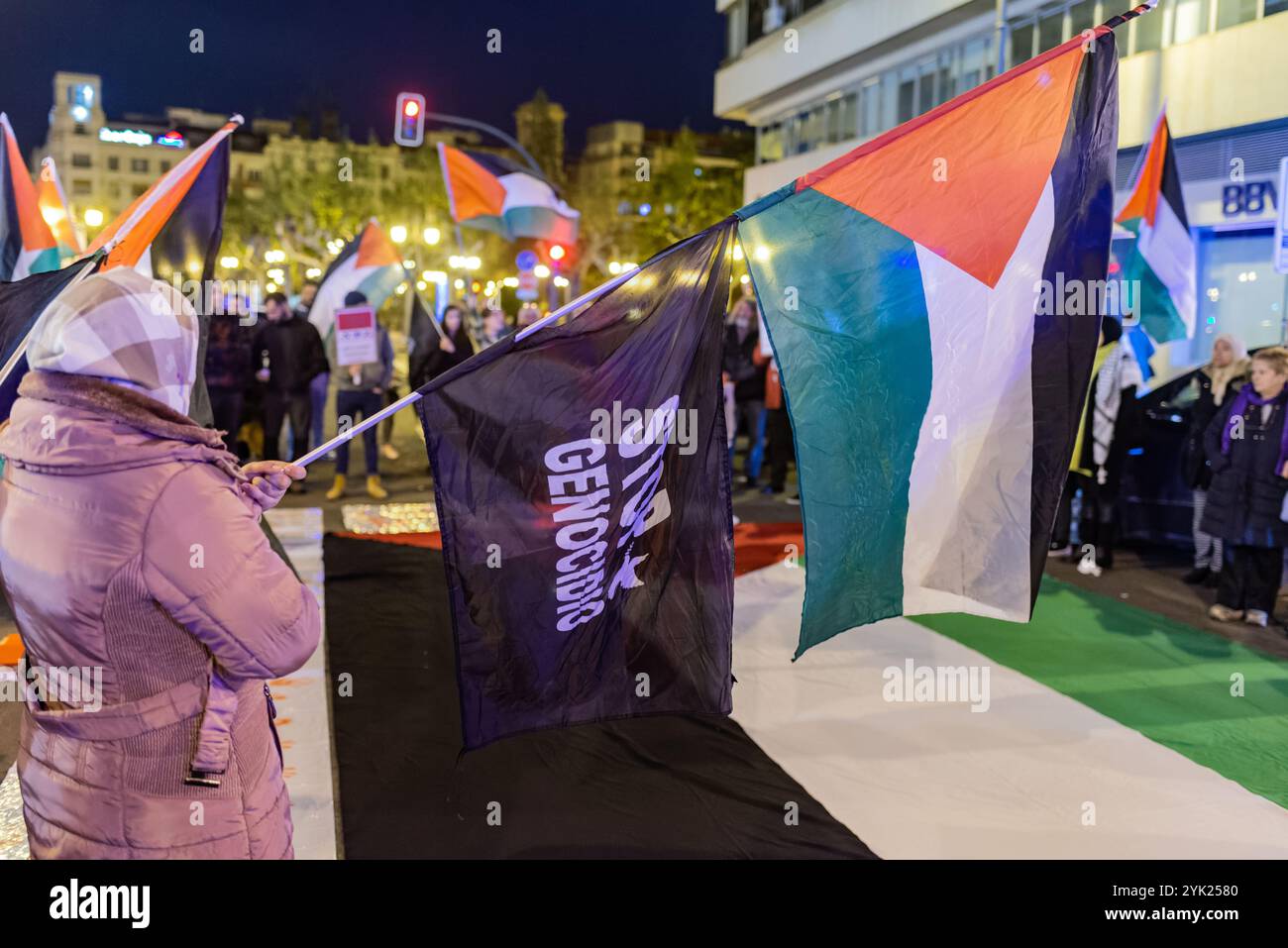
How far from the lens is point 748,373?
44.7 ft

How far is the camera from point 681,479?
157 inches

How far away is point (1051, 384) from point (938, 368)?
1.52 feet

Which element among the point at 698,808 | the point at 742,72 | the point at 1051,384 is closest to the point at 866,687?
the point at 698,808

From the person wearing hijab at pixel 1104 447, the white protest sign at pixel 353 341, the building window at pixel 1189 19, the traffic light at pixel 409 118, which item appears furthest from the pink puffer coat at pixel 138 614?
the traffic light at pixel 409 118

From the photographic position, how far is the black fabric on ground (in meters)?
4.29

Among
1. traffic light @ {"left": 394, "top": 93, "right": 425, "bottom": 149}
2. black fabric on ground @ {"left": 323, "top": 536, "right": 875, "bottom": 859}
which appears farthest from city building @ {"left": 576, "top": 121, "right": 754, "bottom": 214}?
black fabric on ground @ {"left": 323, "top": 536, "right": 875, "bottom": 859}

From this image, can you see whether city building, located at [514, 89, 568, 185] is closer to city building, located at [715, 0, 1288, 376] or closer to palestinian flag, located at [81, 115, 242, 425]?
city building, located at [715, 0, 1288, 376]

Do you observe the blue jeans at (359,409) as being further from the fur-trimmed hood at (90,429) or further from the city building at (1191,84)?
the fur-trimmed hood at (90,429)

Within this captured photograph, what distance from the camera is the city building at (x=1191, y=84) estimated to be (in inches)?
611

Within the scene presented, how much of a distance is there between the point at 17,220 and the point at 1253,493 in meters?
9.25

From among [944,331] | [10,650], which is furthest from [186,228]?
[944,331]

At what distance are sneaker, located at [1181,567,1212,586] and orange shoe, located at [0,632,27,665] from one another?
321 inches

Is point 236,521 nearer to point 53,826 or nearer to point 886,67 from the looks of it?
point 53,826
